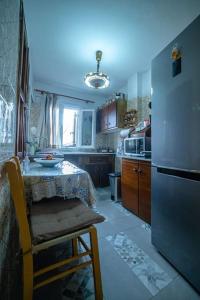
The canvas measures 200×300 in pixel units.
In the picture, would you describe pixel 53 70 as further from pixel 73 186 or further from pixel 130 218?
pixel 130 218

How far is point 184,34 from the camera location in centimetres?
114

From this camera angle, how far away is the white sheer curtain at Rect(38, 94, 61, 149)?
358 cm

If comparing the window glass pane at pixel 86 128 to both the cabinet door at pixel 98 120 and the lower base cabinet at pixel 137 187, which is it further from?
the lower base cabinet at pixel 137 187

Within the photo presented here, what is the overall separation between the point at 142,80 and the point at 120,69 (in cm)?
53

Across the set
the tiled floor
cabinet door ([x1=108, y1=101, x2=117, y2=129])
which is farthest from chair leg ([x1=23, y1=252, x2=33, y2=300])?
cabinet door ([x1=108, y1=101, x2=117, y2=129])

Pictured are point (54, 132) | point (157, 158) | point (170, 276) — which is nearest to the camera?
point (170, 276)

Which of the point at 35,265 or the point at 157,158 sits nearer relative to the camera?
the point at 35,265

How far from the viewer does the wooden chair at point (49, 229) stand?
0.73 meters

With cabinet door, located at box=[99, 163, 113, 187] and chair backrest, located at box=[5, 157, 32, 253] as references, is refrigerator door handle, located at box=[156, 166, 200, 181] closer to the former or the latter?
chair backrest, located at box=[5, 157, 32, 253]

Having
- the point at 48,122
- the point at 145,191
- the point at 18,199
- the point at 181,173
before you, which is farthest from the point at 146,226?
the point at 48,122

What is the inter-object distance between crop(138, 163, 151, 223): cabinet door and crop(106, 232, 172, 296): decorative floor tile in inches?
18.4

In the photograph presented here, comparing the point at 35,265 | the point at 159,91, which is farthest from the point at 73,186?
the point at 159,91

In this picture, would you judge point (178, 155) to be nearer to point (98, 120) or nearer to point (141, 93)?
point (141, 93)

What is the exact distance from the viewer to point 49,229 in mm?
886
